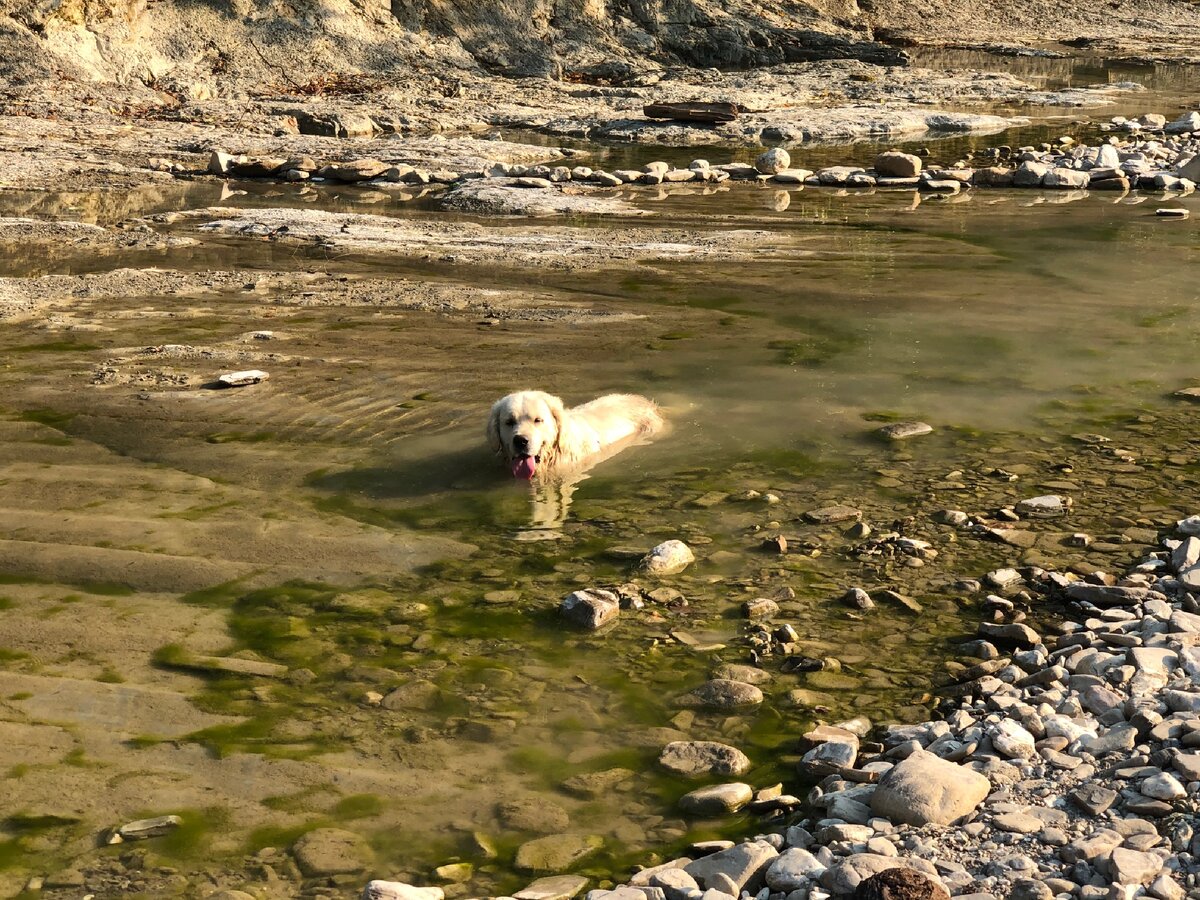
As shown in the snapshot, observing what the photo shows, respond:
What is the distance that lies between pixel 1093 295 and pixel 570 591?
6.86 metres

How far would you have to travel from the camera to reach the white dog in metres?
7.21

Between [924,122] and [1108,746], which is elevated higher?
[924,122]

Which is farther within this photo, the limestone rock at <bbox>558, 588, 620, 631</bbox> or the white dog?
the white dog

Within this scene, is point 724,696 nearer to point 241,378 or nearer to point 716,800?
point 716,800

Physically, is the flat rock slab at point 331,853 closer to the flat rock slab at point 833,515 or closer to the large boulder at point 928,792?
the large boulder at point 928,792

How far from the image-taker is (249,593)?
583 centimetres

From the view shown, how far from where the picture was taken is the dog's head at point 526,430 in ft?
23.6

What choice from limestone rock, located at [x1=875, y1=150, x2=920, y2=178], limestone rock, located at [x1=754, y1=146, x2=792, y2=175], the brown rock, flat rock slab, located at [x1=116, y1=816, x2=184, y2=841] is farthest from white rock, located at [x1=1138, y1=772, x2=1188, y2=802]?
limestone rock, located at [x1=754, y1=146, x2=792, y2=175]

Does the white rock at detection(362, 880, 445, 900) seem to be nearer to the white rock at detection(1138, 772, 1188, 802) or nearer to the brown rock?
the brown rock

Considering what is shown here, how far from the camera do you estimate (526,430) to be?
7160 mm

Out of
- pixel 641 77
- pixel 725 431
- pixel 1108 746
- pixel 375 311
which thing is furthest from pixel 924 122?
pixel 1108 746

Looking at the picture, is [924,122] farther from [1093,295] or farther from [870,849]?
[870,849]

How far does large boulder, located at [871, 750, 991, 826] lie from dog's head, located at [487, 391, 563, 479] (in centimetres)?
344

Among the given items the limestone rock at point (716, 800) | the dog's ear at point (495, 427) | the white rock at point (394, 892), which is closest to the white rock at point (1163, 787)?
the limestone rock at point (716, 800)
